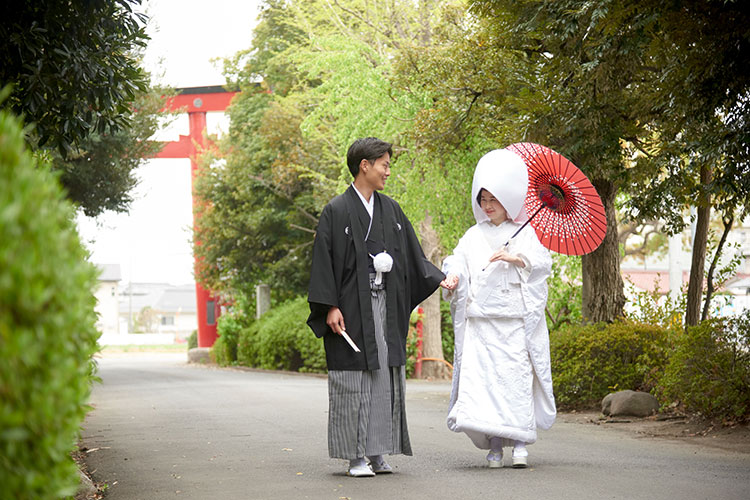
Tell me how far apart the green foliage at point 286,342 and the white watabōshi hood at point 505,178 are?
15.2m

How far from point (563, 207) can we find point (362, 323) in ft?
6.25

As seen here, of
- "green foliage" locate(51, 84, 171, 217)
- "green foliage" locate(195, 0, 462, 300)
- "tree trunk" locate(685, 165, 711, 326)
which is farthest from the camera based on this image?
"green foliage" locate(195, 0, 462, 300)

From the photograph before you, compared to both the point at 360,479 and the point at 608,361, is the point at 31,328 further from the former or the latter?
the point at 608,361

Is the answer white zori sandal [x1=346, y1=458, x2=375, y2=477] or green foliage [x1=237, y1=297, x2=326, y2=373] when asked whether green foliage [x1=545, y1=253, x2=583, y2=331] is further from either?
white zori sandal [x1=346, y1=458, x2=375, y2=477]

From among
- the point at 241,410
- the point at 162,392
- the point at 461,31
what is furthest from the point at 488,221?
the point at 162,392

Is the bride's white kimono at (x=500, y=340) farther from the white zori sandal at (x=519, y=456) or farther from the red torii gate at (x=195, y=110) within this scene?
the red torii gate at (x=195, y=110)

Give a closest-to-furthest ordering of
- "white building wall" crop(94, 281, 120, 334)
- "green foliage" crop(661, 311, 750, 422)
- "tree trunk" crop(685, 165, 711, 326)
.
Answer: "green foliage" crop(661, 311, 750, 422) < "tree trunk" crop(685, 165, 711, 326) < "white building wall" crop(94, 281, 120, 334)

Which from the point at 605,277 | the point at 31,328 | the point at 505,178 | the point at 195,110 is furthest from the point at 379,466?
the point at 195,110

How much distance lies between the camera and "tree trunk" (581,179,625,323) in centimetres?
1171

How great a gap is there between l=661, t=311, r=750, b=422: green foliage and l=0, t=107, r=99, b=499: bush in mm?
7153

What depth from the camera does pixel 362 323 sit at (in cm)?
569

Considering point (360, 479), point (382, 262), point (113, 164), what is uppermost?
point (113, 164)

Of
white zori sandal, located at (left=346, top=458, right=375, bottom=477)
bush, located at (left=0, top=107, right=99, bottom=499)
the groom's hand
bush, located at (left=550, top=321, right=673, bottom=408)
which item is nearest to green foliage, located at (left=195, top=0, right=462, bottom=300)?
bush, located at (left=550, top=321, right=673, bottom=408)

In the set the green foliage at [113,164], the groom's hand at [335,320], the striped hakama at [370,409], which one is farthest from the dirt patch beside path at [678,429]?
the green foliage at [113,164]
